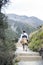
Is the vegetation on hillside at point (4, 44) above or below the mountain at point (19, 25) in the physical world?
below

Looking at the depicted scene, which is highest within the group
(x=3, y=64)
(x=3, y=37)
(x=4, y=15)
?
(x=4, y=15)

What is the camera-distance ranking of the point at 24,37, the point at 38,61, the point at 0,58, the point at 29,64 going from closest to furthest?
the point at 0,58, the point at 29,64, the point at 38,61, the point at 24,37

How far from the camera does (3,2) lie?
10875 mm

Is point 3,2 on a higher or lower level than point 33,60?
higher

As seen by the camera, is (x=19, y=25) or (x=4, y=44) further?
(x=19, y=25)

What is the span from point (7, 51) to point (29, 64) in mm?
6862

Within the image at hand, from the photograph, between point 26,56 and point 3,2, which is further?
point 26,56

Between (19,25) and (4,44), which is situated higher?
(19,25)

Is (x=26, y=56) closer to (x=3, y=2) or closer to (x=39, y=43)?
(x=39, y=43)

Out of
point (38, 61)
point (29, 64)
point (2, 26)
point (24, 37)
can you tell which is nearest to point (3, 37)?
point (2, 26)

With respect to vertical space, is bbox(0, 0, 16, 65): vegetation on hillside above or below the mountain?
below

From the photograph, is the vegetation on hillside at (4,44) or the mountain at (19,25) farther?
the mountain at (19,25)

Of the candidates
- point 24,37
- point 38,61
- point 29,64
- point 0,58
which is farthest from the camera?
point 24,37

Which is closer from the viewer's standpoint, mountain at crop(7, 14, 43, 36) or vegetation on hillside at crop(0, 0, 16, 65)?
vegetation on hillside at crop(0, 0, 16, 65)
